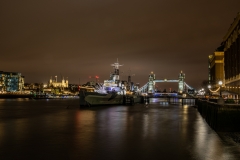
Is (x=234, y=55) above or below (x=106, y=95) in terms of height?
above

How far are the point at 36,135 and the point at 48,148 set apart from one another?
5922mm

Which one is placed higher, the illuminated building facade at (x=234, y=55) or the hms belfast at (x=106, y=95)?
the illuminated building facade at (x=234, y=55)

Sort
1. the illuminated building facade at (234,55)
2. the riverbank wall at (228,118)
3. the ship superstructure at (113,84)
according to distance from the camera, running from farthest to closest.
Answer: the ship superstructure at (113,84), the illuminated building facade at (234,55), the riverbank wall at (228,118)

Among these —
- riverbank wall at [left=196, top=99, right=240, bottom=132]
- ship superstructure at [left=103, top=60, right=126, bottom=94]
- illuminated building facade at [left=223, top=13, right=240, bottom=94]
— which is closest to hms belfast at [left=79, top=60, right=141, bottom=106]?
ship superstructure at [left=103, top=60, right=126, bottom=94]

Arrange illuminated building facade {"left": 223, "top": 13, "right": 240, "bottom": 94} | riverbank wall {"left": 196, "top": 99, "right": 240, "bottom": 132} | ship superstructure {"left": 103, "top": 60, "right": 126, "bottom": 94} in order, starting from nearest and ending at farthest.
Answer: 1. riverbank wall {"left": 196, "top": 99, "right": 240, "bottom": 132}
2. illuminated building facade {"left": 223, "top": 13, "right": 240, "bottom": 94}
3. ship superstructure {"left": 103, "top": 60, "right": 126, "bottom": 94}

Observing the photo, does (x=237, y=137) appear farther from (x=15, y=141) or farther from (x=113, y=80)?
(x=113, y=80)

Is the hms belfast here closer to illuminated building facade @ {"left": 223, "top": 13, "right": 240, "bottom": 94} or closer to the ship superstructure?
the ship superstructure

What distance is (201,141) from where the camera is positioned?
2111cm

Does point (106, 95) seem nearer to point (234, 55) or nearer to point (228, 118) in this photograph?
point (234, 55)

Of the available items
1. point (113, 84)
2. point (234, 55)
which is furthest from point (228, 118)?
point (113, 84)

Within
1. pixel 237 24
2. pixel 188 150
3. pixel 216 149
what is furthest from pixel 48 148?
pixel 237 24

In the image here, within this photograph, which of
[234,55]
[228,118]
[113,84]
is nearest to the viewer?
[228,118]

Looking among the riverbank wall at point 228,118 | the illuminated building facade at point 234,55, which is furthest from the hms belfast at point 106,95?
the riverbank wall at point 228,118

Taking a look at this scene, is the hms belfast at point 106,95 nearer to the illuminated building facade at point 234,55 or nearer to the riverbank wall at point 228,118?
the illuminated building facade at point 234,55
